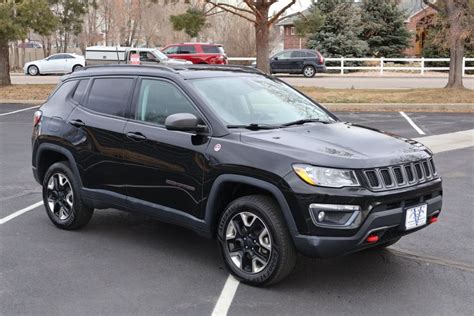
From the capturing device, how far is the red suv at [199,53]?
31.9m

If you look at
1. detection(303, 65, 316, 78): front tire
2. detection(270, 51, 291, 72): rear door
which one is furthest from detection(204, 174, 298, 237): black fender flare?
detection(270, 51, 291, 72): rear door

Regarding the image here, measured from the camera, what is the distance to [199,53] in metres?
32.2

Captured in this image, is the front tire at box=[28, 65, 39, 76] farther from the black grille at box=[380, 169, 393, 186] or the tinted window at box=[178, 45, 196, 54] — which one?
the black grille at box=[380, 169, 393, 186]

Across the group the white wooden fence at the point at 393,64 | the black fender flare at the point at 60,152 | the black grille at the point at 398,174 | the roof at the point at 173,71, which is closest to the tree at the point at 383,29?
the white wooden fence at the point at 393,64

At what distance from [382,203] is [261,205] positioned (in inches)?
35.7

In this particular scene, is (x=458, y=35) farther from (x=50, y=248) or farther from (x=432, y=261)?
(x=50, y=248)

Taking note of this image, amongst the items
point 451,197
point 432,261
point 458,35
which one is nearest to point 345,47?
point 458,35

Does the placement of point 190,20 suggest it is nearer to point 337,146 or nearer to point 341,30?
point 337,146

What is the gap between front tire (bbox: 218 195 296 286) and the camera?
14.3ft

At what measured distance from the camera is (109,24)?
52.0 metres

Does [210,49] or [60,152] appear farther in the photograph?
[210,49]

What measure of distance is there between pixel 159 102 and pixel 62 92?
162 centimetres

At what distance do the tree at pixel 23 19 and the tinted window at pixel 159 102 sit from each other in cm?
1626

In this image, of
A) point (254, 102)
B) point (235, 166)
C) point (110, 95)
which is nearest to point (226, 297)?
point (235, 166)
